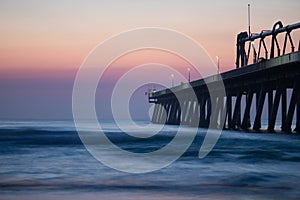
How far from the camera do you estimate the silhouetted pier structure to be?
5476cm

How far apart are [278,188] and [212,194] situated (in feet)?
8.42

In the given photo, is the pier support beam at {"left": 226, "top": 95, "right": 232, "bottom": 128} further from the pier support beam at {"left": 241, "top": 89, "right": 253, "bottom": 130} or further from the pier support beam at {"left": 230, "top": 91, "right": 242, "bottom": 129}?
the pier support beam at {"left": 241, "top": 89, "right": 253, "bottom": 130}

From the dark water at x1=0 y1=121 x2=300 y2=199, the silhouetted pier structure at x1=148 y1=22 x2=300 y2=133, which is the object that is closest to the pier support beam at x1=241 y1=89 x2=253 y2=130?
the silhouetted pier structure at x1=148 y1=22 x2=300 y2=133

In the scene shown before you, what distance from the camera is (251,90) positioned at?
72062 mm

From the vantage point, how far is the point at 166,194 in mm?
14109

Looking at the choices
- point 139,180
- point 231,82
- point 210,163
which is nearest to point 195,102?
point 231,82

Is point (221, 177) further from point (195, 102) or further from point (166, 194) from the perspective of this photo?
point (195, 102)

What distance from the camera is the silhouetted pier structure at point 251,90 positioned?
5476 cm

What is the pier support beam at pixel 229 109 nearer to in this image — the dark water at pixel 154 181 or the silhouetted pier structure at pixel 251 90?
the silhouetted pier structure at pixel 251 90

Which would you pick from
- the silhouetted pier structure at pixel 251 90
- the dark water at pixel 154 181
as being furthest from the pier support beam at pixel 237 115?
the dark water at pixel 154 181

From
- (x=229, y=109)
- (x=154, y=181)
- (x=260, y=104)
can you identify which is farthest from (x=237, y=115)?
(x=154, y=181)

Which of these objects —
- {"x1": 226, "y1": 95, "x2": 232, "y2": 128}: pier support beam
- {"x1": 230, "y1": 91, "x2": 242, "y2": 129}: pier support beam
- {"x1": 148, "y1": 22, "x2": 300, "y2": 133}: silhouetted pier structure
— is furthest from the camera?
{"x1": 226, "y1": 95, "x2": 232, "y2": 128}: pier support beam

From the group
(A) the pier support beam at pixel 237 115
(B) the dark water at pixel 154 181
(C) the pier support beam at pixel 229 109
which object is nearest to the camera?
(B) the dark water at pixel 154 181

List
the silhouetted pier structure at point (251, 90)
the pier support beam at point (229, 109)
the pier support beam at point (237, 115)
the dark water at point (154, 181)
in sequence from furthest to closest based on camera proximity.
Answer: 1. the pier support beam at point (229, 109)
2. the pier support beam at point (237, 115)
3. the silhouetted pier structure at point (251, 90)
4. the dark water at point (154, 181)
